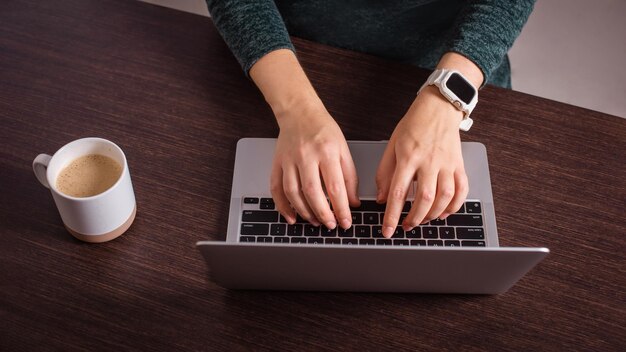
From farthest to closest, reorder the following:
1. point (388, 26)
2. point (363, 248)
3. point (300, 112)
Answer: point (388, 26)
point (300, 112)
point (363, 248)

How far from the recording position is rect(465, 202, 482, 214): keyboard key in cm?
85

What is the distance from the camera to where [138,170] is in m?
0.89

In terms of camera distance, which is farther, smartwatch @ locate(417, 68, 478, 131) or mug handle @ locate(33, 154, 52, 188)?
smartwatch @ locate(417, 68, 478, 131)

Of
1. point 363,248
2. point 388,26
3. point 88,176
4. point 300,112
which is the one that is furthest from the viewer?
point 388,26

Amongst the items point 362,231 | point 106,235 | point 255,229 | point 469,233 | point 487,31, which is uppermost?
point 487,31

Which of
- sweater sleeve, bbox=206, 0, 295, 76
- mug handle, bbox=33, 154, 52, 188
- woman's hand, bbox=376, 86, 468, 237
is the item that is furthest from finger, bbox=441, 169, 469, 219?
mug handle, bbox=33, 154, 52, 188

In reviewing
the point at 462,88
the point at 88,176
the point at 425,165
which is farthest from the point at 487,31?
A: the point at 88,176

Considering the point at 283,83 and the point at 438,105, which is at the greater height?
the point at 438,105

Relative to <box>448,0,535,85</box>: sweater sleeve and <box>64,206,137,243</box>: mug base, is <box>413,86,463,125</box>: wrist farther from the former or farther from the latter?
<box>64,206,137,243</box>: mug base

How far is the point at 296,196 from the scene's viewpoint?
0.82m

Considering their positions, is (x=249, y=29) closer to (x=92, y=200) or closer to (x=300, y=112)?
(x=300, y=112)

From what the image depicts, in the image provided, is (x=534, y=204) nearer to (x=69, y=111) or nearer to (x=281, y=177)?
(x=281, y=177)

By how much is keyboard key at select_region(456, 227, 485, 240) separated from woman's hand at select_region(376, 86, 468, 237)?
3cm

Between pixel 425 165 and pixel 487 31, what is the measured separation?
252mm
